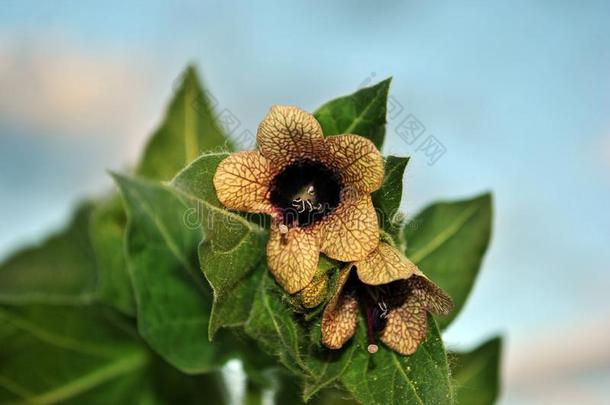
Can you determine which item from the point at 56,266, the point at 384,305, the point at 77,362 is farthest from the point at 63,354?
the point at 384,305

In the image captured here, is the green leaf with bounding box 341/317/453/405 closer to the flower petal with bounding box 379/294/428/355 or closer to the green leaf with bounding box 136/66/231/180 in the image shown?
the flower petal with bounding box 379/294/428/355

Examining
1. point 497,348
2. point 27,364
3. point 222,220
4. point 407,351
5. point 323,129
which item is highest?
point 323,129

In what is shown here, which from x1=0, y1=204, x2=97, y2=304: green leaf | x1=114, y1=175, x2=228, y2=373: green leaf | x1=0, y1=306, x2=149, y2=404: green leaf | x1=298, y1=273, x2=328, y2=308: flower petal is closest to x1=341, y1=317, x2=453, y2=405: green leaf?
x1=298, y1=273, x2=328, y2=308: flower petal

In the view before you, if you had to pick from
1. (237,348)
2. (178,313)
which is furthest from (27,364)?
(237,348)

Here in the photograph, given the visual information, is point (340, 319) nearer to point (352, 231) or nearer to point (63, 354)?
point (352, 231)

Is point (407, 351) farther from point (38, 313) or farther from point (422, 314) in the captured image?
point (38, 313)

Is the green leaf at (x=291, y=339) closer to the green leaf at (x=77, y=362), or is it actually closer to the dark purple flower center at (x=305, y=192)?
the dark purple flower center at (x=305, y=192)
